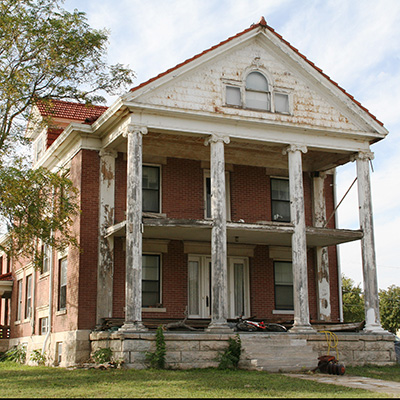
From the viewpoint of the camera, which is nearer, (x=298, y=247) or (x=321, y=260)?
(x=298, y=247)

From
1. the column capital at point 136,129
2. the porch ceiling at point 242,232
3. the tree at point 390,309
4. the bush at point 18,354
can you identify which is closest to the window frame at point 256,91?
the column capital at point 136,129

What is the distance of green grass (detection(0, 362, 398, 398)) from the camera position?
1164 cm

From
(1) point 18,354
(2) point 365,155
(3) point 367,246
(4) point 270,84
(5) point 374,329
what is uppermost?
(4) point 270,84

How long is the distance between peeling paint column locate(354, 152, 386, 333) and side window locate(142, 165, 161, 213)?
6.65 metres

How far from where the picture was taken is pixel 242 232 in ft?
66.0

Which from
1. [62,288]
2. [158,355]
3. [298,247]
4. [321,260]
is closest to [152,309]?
[62,288]

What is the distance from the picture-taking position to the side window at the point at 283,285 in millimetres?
22469

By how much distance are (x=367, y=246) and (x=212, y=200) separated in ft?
17.5

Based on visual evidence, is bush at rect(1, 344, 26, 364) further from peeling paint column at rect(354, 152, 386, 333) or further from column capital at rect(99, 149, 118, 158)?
peeling paint column at rect(354, 152, 386, 333)

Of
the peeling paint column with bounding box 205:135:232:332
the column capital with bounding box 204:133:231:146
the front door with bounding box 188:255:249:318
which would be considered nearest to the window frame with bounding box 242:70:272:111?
the column capital with bounding box 204:133:231:146

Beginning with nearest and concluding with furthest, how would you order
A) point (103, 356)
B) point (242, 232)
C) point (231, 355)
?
point (231, 355) → point (103, 356) → point (242, 232)

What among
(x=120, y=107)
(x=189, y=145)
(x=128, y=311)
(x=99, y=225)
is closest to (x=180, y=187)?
(x=189, y=145)

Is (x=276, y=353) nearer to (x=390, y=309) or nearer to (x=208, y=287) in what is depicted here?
(x=208, y=287)

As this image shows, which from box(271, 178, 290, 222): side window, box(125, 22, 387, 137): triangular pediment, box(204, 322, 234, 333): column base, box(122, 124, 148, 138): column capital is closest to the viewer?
box(204, 322, 234, 333): column base
